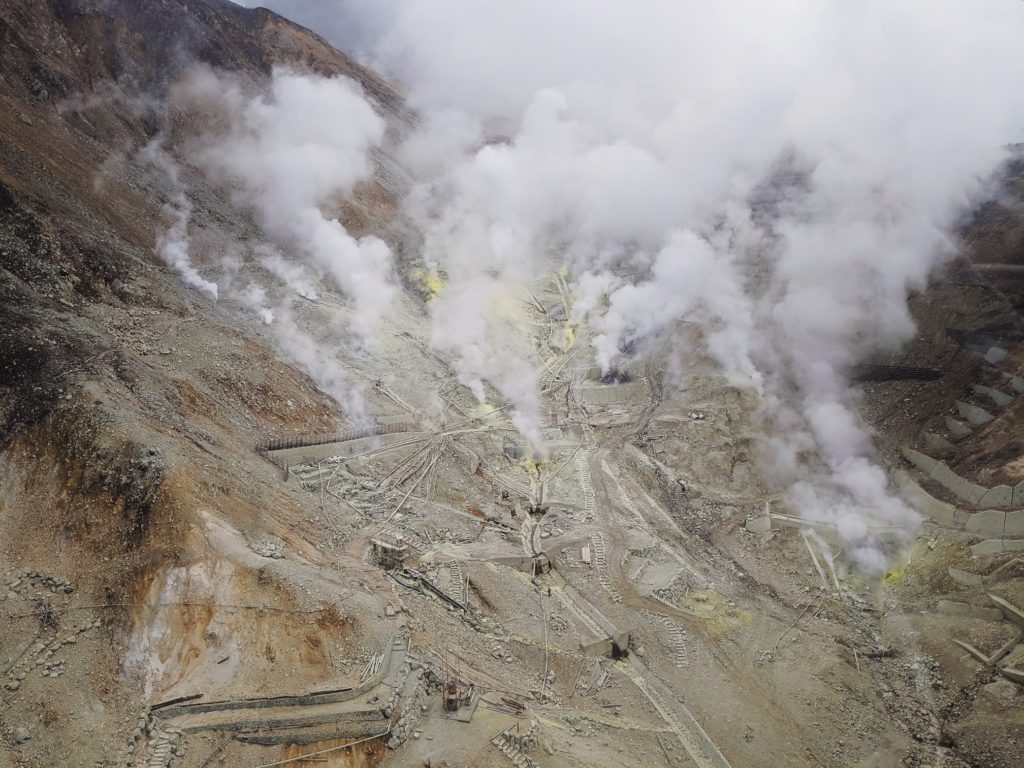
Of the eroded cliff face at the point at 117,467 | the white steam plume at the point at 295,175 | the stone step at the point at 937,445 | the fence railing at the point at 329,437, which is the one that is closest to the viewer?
the eroded cliff face at the point at 117,467

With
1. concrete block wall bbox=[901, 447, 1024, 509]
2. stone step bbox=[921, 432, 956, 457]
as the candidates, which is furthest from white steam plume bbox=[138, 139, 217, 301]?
stone step bbox=[921, 432, 956, 457]

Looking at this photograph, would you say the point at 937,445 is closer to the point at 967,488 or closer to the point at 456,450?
the point at 967,488

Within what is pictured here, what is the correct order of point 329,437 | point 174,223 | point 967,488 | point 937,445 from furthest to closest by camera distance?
point 174,223 → point 329,437 → point 937,445 → point 967,488

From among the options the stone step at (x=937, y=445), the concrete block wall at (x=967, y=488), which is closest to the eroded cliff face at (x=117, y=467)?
the concrete block wall at (x=967, y=488)

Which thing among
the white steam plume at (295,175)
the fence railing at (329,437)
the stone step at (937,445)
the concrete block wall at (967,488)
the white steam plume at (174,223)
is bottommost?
the fence railing at (329,437)

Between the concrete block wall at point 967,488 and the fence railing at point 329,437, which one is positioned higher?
the concrete block wall at point 967,488

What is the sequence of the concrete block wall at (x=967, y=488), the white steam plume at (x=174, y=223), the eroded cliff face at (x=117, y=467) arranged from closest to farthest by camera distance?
1. the eroded cliff face at (x=117, y=467)
2. the concrete block wall at (x=967, y=488)
3. the white steam plume at (x=174, y=223)

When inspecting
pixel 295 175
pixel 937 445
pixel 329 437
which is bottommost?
pixel 329 437

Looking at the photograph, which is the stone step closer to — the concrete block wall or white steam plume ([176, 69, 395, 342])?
the concrete block wall

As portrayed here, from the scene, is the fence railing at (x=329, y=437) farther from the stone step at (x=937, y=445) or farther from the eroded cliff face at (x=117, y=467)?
the stone step at (x=937, y=445)

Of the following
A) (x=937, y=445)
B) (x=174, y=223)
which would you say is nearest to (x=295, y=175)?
(x=174, y=223)

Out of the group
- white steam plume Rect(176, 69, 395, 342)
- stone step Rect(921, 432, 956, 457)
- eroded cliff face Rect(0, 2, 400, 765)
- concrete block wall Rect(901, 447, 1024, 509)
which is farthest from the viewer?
white steam plume Rect(176, 69, 395, 342)
